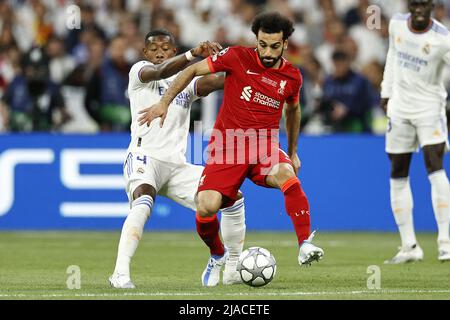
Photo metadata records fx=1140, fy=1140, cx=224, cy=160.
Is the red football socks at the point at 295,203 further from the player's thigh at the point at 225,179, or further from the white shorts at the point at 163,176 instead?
the white shorts at the point at 163,176

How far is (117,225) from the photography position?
49.2ft

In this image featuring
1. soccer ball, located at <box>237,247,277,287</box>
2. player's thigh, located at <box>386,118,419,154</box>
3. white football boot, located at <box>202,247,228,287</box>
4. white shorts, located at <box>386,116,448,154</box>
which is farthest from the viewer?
player's thigh, located at <box>386,118,419,154</box>

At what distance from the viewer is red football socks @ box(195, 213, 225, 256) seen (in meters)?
9.02

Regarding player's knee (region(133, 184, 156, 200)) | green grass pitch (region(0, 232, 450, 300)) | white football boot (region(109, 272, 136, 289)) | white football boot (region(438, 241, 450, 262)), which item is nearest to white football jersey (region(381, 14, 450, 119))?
white football boot (region(438, 241, 450, 262))

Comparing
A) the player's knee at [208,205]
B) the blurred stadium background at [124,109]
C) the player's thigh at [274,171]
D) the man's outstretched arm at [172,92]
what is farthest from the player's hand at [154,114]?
the blurred stadium background at [124,109]

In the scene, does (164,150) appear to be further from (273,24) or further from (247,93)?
(273,24)

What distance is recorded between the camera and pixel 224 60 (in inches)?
351

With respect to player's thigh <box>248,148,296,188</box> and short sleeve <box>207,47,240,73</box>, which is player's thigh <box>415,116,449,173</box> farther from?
short sleeve <box>207,47,240,73</box>

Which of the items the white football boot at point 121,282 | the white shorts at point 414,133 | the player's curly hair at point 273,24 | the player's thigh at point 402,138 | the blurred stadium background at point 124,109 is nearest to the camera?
the white football boot at point 121,282

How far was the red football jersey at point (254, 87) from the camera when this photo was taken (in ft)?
29.3

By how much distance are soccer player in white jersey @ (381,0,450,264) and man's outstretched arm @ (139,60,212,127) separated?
3.19m

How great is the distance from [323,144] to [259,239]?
6.73ft

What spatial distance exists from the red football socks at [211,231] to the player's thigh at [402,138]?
301 centimetres
